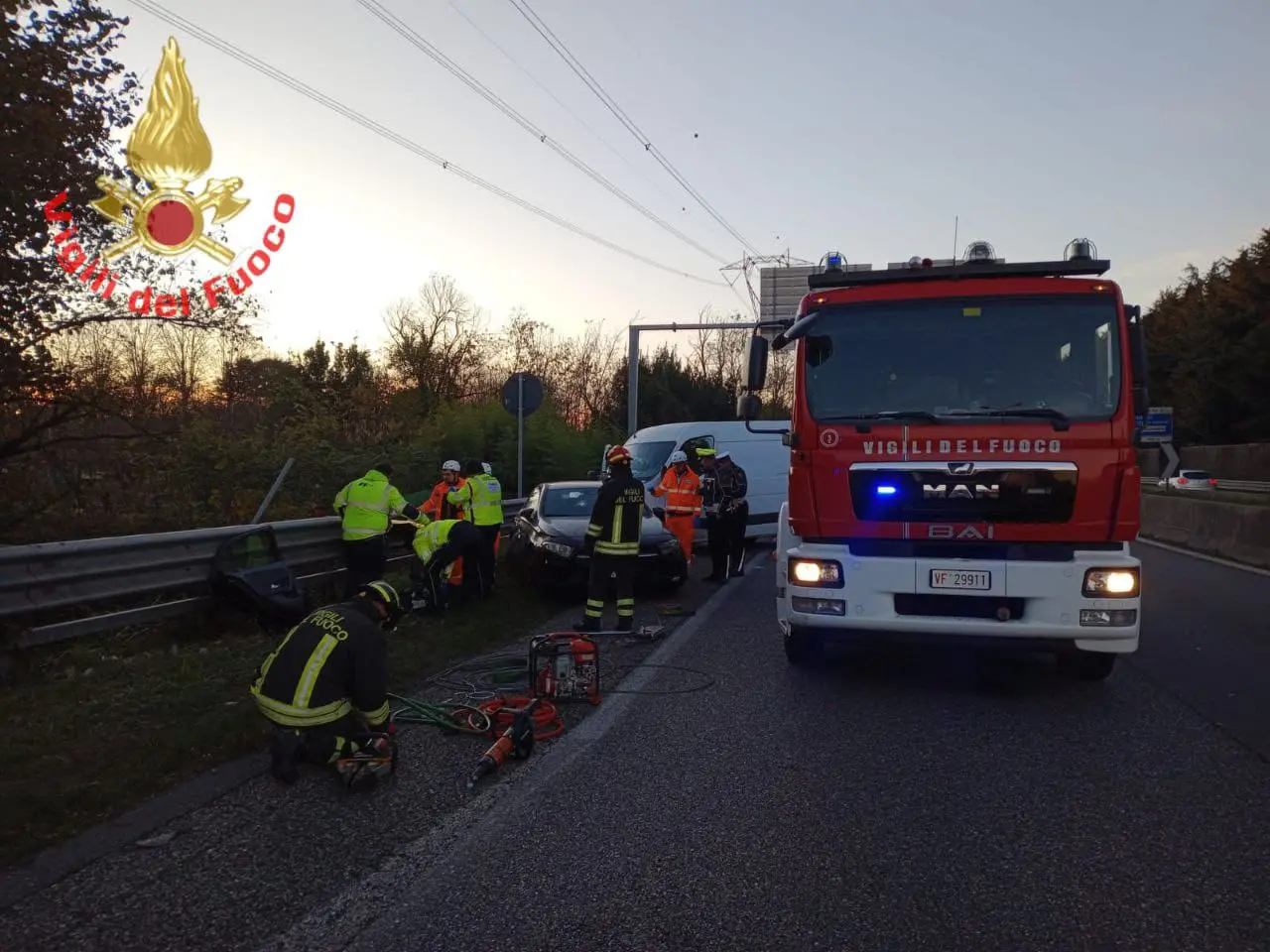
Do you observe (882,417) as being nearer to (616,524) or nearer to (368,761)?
(616,524)

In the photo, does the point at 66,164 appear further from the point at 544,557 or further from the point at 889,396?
the point at 889,396

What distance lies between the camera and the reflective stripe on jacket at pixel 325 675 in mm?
4742

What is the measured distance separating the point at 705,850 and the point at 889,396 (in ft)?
12.3

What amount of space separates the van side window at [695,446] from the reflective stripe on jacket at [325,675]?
370 inches

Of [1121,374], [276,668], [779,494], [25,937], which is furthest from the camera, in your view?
[779,494]

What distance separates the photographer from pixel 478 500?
441 inches

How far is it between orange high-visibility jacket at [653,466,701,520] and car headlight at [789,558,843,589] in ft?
19.2

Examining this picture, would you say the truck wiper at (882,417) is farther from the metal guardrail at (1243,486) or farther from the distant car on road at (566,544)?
the metal guardrail at (1243,486)

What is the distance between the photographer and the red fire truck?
618cm

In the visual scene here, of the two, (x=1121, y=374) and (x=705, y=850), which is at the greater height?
(x=1121, y=374)

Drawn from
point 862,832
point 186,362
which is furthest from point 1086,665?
point 186,362

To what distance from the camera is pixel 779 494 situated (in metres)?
17.1

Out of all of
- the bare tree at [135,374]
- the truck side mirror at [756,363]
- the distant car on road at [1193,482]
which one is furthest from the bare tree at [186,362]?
the distant car on road at [1193,482]

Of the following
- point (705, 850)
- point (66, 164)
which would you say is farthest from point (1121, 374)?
point (66, 164)
